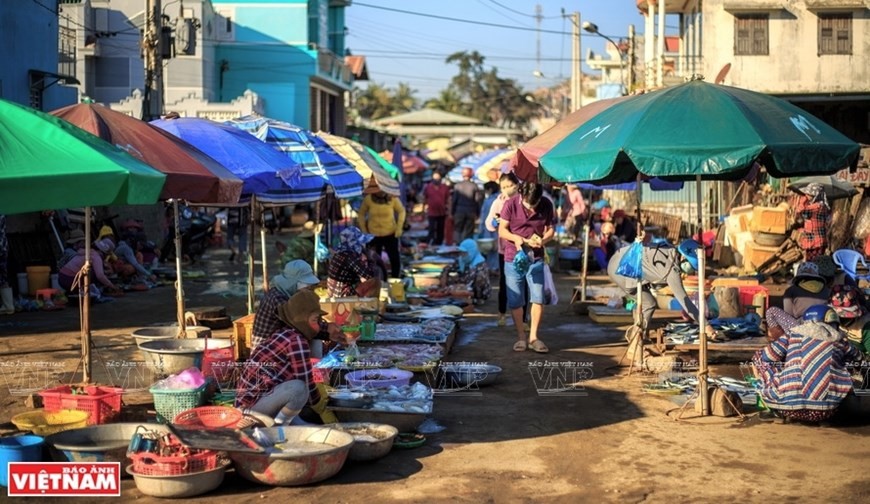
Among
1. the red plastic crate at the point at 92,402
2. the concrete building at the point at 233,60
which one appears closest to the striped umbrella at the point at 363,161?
the red plastic crate at the point at 92,402

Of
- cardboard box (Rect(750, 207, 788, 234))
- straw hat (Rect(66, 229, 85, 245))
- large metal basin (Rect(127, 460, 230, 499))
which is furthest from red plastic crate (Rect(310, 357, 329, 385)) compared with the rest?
cardboard box (Rect(750, 207, 788, 234))

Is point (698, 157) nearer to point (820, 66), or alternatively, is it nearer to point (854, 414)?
point (854, 414)

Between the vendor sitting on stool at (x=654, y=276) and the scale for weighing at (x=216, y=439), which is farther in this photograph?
the vendor sitting on stool at (x=654, y=276)

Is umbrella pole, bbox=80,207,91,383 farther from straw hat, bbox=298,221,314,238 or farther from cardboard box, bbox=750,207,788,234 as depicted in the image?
cardboard box, bbox=750,207,788,234

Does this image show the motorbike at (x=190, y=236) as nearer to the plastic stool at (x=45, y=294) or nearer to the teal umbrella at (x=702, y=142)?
the plastic stool at (x=45, y=294)

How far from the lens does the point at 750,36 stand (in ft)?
105

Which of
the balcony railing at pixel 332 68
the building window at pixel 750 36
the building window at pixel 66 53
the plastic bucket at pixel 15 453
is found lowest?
the plastic bucket at pixel 15 453

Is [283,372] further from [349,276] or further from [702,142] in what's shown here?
[349,276]

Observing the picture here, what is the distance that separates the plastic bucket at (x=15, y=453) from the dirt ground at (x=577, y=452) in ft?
Answer: 2.02

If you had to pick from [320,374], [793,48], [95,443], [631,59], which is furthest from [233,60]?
[95,443]

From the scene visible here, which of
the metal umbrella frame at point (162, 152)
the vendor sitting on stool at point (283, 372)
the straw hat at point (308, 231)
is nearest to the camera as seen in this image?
the vendor sitting on stool at point (283, 372)

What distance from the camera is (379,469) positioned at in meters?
6.85

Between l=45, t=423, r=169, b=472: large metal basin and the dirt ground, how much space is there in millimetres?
233

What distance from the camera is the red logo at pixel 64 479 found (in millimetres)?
6305
